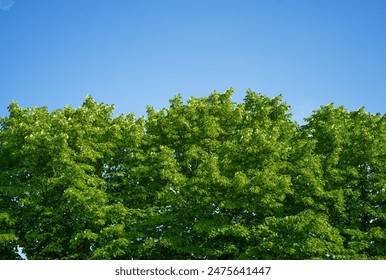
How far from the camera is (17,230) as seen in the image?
98.7 feet

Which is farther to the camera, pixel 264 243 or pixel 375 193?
pixel 375 193

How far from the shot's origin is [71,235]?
2933 cm

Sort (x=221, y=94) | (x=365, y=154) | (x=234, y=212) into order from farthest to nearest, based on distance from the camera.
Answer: (x=221, y=94) → (x=365, y=154) → (x=234, y=212)

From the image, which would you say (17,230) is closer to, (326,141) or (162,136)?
(162,136)

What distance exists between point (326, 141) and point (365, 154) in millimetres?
2889

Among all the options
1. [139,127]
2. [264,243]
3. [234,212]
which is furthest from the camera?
[139,127]

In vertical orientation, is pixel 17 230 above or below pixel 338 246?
above

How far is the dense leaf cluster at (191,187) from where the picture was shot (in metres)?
27.1

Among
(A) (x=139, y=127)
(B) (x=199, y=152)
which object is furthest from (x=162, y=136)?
(B) (x=199, y=152)

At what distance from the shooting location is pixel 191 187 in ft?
90.7

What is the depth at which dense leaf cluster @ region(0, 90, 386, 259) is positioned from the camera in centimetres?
2706

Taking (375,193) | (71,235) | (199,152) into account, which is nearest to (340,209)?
(375,193)

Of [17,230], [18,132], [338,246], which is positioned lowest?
[338,246]

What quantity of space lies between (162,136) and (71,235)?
935cm
